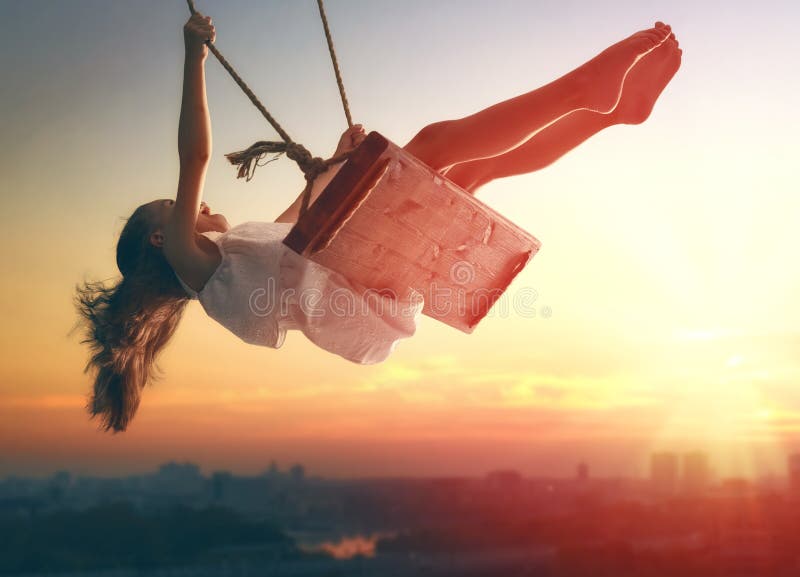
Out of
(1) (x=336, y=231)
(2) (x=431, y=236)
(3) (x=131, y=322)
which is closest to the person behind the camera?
(1) (x=336, y=231)

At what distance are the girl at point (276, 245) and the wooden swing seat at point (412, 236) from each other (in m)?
0.09

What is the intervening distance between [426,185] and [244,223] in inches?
24.9

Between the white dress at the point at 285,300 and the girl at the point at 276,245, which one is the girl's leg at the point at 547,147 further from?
the white dress at the point at 285,300

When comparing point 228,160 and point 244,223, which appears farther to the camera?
point 244,223

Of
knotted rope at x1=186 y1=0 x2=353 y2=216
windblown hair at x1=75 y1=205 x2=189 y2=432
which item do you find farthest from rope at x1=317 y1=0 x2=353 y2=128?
windblown hair at x1=75 y1=205 x2=189 y2=432

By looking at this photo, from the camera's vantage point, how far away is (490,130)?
7.26 feet

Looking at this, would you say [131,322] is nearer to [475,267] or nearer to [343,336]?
[343,336]

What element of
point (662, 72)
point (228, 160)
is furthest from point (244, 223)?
point (662, 72)

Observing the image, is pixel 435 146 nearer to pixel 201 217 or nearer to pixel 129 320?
pixel 201 217

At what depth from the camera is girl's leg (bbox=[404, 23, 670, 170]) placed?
7.27 feet

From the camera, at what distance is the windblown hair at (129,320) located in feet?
8.46

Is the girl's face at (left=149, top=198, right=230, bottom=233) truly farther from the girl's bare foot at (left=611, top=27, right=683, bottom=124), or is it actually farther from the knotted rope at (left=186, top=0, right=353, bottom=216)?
the girl's bare foot at (left=611, top=27, right=683, bottom=124)

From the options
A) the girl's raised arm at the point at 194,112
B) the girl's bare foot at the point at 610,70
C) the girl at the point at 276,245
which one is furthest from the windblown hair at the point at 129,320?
the girl's bare foot at the point at 610,70

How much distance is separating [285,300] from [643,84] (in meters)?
1.24
